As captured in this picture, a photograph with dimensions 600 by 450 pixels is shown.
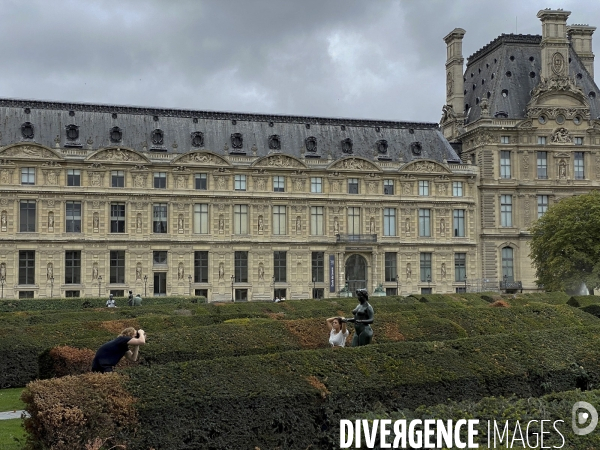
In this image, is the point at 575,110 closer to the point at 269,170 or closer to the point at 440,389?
the point at 269,170

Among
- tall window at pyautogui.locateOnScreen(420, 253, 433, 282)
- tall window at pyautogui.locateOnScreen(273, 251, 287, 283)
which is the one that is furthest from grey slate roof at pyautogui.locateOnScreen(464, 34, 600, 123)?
tall window at pyautogui.locateOnScreen(273, 251, 287, 283)

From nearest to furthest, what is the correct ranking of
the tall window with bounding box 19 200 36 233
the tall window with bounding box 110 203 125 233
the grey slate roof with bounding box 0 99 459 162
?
the tall window with bounding box 19 200 36 233
the tall window with bounding box 110 203 125 233
the grey slate roof with bounding box 0 99 459 162

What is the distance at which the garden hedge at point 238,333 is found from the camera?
22.4 meters

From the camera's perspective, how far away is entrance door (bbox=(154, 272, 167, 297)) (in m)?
73.4

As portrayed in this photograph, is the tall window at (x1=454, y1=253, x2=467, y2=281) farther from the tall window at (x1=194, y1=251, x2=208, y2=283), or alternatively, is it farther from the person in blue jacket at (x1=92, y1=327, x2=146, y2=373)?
the person in blue jacket at (x1=92, y1=327, x2=146, y2=373)

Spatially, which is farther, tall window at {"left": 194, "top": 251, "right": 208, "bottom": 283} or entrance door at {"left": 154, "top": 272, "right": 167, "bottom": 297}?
tall window at {"left": 194, "top": 251, "right": 208, "bottom": 283}

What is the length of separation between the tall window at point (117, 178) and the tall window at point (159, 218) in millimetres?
3769

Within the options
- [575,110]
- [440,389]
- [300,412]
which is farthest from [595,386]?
[575,110]

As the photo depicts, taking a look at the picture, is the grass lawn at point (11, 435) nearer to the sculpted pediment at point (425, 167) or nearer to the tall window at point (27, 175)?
the tall window at point (27, 175)

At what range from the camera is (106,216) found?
7262 cm

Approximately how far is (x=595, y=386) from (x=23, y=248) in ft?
→ 198

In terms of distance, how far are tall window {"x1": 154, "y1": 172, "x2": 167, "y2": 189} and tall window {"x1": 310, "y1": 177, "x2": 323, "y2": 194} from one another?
1449cm

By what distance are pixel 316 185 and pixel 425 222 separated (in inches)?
478

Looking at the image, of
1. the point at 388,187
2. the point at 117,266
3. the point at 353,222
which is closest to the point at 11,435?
the point at 117,266
